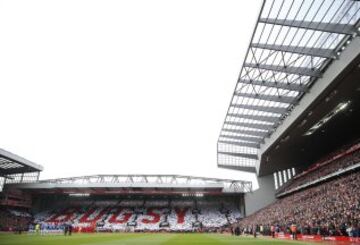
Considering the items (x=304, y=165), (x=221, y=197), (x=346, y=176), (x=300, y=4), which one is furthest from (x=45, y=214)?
(x=300, y=4)

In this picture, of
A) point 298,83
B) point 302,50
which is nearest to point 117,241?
point 302,50

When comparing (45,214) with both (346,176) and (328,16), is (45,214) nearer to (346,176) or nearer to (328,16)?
(346,176)

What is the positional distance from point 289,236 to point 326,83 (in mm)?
15435

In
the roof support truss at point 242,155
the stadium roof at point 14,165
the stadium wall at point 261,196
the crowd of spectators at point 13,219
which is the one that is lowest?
the crowd of spectators at point 13,219

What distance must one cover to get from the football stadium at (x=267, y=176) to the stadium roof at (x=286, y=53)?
8 centimetres

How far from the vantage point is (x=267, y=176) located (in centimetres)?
5909

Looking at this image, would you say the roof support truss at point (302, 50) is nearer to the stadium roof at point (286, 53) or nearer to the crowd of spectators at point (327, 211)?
the stadium roof at point (286, 53)

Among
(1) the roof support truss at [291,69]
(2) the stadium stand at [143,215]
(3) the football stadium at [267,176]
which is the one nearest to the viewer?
(3) the football stadium at [267,176]

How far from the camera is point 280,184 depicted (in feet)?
191

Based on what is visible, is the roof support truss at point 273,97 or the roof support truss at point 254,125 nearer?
the roof support truss at point 273,97

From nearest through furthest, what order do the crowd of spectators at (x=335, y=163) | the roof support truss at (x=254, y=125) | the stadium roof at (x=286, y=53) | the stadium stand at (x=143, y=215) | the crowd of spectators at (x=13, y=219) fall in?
the stadium roof at (x=286, y=53), the crowd of spectators at (x=335, y=163), the roof support truss at (x=254, y=125), the crowd of spectators at (x=13, y=219), the stadium stand at (x=143, y=215)

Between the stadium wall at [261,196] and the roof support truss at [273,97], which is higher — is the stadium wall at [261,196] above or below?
below

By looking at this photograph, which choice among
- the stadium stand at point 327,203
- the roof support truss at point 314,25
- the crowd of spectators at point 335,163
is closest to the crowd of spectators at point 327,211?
the stadium stand at point 327,203

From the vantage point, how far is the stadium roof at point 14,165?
51.7 metres
